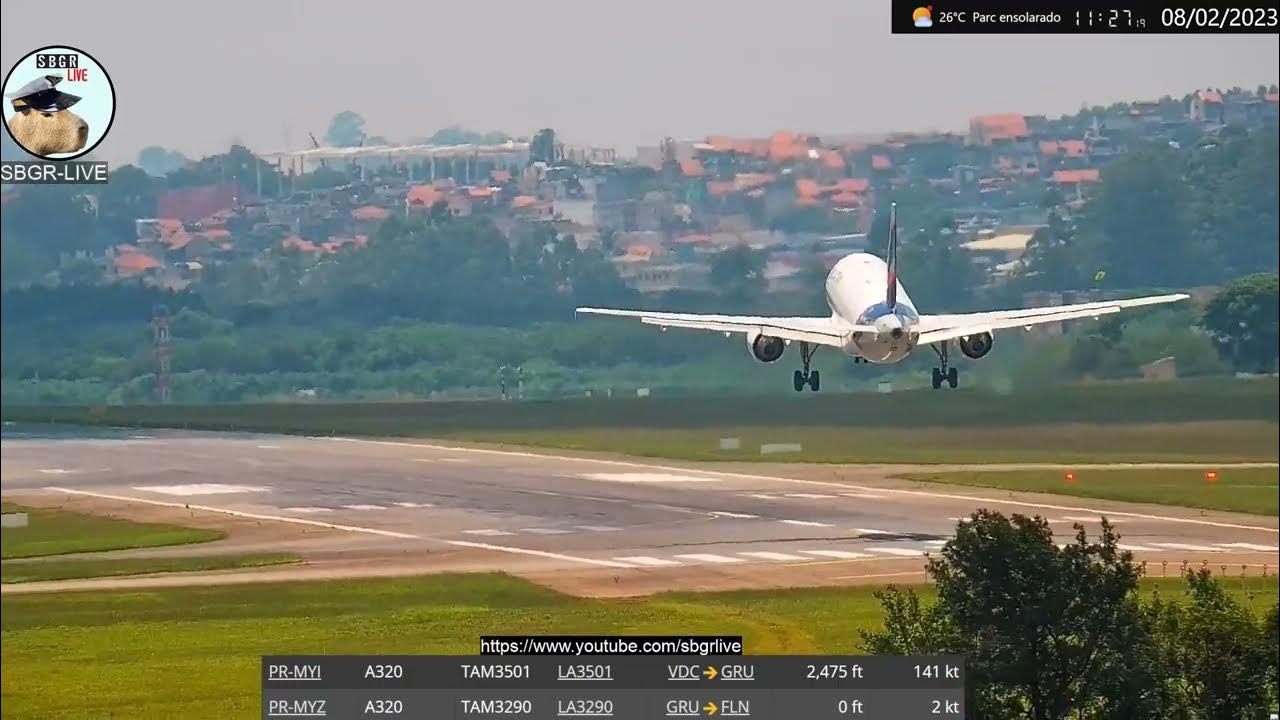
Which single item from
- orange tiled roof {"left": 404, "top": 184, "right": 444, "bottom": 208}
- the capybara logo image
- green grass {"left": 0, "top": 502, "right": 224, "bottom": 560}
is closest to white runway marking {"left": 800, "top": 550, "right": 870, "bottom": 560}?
green grass {"left": 0, "top": 502, "right": 224, "bottom": 560}

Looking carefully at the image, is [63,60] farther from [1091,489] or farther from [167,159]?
[167,159]

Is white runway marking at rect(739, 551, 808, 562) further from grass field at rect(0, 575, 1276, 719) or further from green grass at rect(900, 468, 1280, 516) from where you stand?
green grass at rect(900, 468, 1280, 516)

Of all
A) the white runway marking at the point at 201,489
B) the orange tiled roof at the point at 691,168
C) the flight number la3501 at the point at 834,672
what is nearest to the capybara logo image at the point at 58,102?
the flight number la3501 at the point at 834,672

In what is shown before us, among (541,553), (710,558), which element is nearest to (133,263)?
(541,553)

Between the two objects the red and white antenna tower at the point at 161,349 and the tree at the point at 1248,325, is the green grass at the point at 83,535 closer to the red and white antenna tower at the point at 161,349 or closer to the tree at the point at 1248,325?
the red and white antenna tower at the point at 161,349

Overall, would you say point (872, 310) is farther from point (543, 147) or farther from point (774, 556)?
point (543, 147)

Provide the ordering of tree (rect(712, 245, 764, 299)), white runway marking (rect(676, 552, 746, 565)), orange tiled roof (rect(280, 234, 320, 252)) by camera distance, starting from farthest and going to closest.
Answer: orange tiled roof (rect(280, 234, 320, 252)) < tree (rect(712, 245, 764, 299)) < white runway marking (rect(676, 552, 746, 565))
